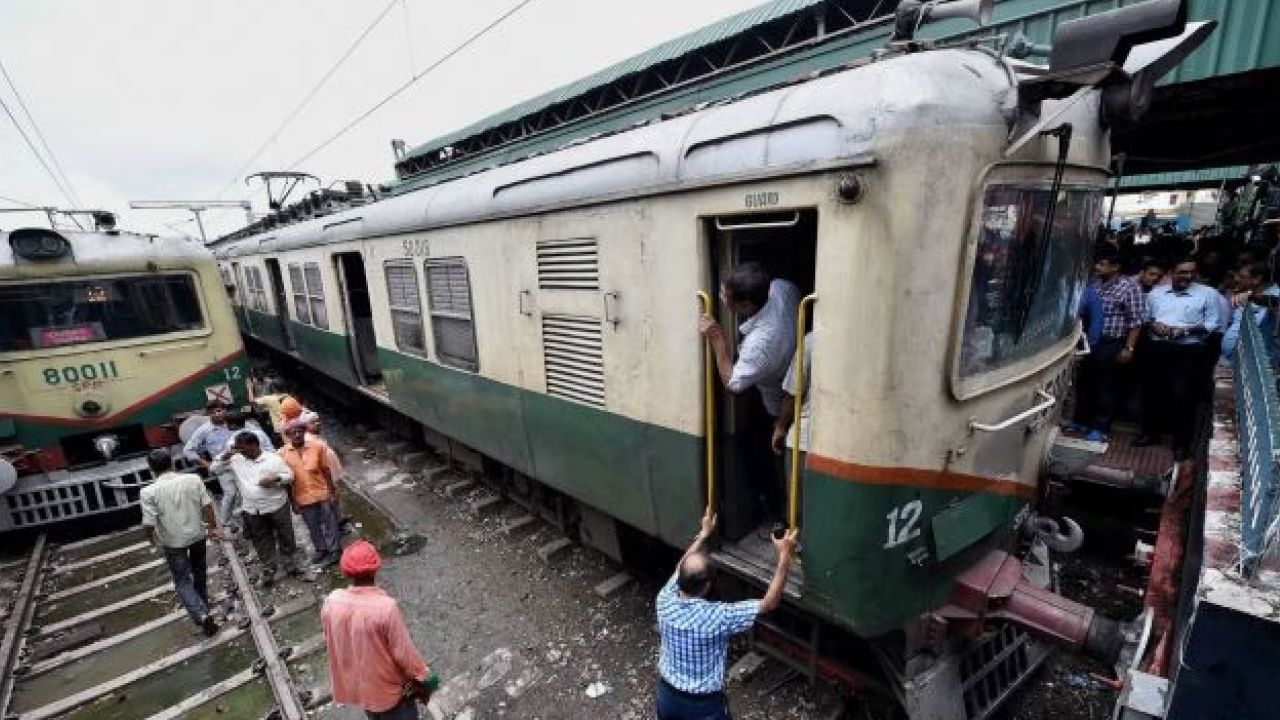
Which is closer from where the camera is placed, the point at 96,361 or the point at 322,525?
the point at 322,525

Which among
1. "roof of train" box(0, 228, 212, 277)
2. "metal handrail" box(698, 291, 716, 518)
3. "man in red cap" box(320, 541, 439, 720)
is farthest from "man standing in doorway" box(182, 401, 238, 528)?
"metal handrail" box(698, 291, 716, 518)

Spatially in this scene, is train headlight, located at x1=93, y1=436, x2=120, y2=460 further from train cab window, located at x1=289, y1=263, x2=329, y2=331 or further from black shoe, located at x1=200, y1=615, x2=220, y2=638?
black shoe, located at x1=200, y1=615, x2=220, y2=638

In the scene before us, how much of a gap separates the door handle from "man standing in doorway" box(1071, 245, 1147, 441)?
313 centimetres

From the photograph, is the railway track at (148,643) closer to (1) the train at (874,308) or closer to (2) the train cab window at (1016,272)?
(1) the train at (874,308)

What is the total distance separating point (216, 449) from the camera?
5562mm

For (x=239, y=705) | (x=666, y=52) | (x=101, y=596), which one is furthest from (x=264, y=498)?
(x=666, y=52)

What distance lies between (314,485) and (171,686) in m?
1.65

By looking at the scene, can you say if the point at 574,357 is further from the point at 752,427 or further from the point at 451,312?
the point at 451,312

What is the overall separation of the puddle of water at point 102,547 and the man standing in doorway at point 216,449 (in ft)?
3.56

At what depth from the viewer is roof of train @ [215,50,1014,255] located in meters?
2.18

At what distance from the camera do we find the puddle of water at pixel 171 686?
3725mm

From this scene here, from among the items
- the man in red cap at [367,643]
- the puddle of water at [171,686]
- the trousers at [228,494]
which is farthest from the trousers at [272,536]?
the man in red cap at [367,643]

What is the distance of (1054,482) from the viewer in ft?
12.0

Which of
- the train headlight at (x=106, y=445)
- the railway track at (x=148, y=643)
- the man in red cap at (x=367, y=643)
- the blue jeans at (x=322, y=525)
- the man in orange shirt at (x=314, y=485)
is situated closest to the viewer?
the man in red cap at (x=367, y=643)
